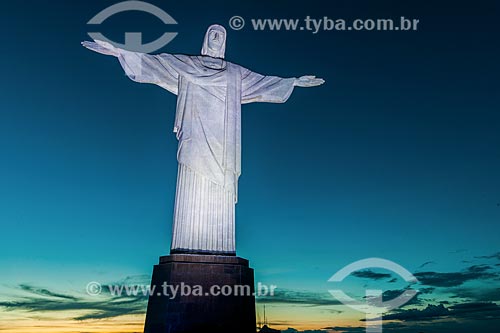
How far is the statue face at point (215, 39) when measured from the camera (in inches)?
545

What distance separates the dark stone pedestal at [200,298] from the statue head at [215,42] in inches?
245

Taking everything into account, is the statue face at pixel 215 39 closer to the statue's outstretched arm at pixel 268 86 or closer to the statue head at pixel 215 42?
the statue head at pixel 215 42

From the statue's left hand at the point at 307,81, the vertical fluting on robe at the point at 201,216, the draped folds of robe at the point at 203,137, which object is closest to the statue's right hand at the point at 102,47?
the draped folds of robe at the point at 203,137

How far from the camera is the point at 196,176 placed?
1238 centimetres

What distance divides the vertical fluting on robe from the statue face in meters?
3.94

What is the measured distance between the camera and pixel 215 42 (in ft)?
45.4

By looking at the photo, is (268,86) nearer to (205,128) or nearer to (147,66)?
(205,128)

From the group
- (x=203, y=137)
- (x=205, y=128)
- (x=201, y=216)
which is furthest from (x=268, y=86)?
(x=201, y=216)

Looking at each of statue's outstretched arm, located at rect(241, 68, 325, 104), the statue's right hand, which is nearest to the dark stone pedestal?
statue's outstretched arm, located at rect(241, 68, 325, 104)

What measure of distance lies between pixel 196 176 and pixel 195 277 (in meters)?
2.77

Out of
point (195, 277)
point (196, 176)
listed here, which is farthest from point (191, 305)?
point (196, 176)

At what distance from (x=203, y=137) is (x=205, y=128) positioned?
0.28m

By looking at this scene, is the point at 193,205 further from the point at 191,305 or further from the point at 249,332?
the point at 249,332

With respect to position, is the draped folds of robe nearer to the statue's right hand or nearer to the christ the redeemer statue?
the christ the redeemer statue
